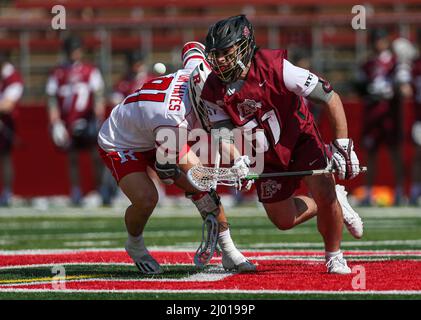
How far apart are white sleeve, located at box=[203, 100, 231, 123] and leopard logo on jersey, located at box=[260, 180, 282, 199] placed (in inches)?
21.2

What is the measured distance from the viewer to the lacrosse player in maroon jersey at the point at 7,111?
543 inches

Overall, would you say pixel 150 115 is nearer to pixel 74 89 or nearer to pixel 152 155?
pixel 152 155

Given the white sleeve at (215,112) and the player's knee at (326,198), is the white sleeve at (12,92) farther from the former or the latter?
the player's knee at (326,198)

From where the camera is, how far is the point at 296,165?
5.85 meters

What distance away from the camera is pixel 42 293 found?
16.8ft

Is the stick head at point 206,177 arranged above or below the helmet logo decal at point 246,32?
below

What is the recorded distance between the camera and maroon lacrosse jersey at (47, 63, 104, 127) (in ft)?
44.6

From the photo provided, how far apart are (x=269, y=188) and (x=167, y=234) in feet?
11.2

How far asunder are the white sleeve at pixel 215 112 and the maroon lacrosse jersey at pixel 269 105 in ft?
0.11

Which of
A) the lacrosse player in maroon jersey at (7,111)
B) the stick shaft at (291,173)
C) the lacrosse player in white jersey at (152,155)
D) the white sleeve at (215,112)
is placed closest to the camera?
the stick shaft at (291,173)

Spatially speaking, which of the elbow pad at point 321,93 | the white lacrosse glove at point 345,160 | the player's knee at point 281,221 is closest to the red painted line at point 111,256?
the player's knee at point 281,221

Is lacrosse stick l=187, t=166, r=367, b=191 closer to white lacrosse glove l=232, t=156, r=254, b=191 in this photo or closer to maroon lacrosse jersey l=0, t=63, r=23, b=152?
white lacrosse glove l=232, t=156, r=254, b=191

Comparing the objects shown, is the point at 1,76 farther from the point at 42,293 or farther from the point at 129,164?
the point at 42,293
